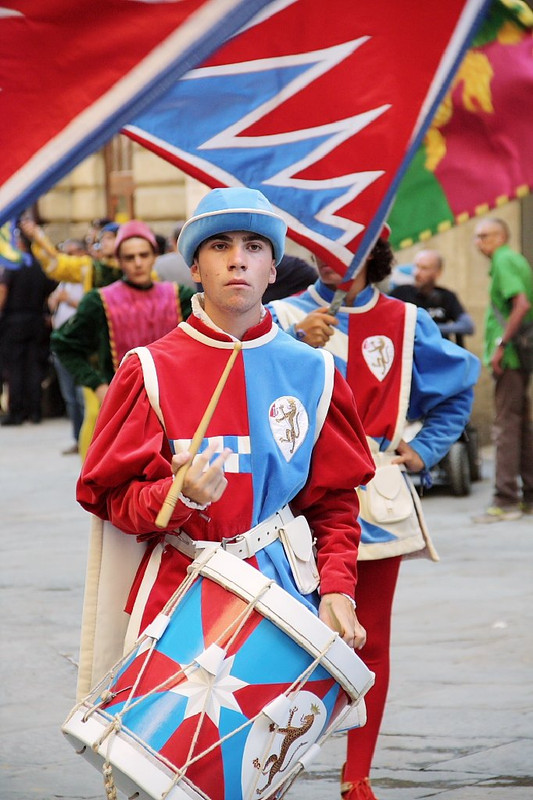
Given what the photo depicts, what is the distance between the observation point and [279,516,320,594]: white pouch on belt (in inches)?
133

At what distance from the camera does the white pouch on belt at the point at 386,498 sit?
4.71m

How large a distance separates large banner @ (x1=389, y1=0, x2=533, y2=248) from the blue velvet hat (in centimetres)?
216

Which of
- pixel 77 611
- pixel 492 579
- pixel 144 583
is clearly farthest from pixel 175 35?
pixel 492 579

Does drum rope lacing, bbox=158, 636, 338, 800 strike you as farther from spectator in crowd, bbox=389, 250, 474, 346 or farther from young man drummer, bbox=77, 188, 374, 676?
spectator in crowd, bbox=389, 250, 474, 346

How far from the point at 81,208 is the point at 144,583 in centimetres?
1846

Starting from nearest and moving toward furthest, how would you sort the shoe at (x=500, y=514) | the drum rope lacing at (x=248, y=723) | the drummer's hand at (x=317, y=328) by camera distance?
the drum rope lacing at (x=248, y=723), the drummer's hand at (x=317, y=328), the shoe at (x=500, y=514)

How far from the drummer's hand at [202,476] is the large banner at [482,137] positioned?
2692 millimetres

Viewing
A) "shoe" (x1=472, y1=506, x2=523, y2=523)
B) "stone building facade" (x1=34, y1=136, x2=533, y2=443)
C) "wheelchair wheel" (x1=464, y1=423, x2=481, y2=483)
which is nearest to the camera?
"shoe" (x1=472, y1=506, x2=523, y2=523)

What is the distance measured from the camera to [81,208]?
21.5 m

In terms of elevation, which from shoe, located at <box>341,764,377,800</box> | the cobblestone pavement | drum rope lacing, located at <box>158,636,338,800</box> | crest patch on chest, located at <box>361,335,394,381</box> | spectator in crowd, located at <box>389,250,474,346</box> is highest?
crest patch on chest, located at <box>361,335,394,381</box>

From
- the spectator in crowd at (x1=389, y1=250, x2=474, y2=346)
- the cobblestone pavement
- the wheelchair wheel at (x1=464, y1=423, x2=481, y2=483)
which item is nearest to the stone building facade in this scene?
the spectator in crowd at (x1=389, y1=250, x2=474, y2=346)

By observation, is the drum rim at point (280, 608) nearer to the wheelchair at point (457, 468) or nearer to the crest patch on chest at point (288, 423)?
the crest patch on chest at point (288, 423)

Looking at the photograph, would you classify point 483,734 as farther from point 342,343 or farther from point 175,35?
point 175,35

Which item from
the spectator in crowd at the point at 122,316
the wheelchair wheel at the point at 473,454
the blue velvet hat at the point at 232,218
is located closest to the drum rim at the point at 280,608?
the blue velvet hat at the point at 232,218
